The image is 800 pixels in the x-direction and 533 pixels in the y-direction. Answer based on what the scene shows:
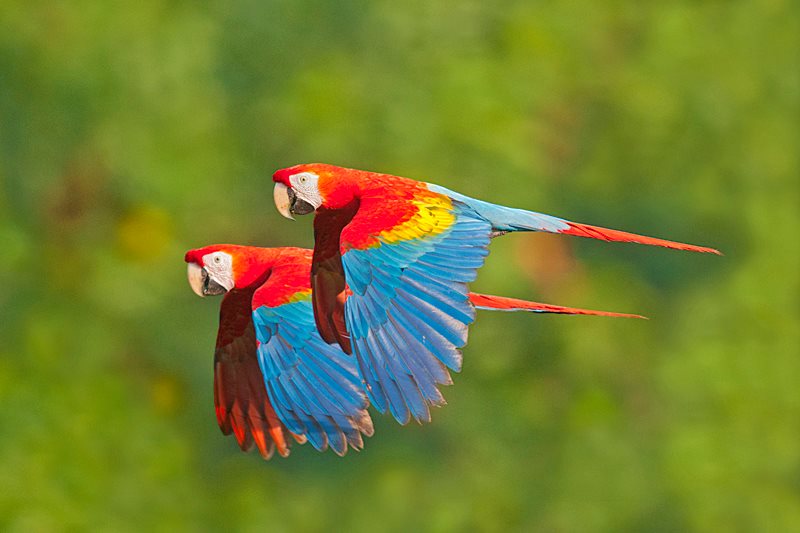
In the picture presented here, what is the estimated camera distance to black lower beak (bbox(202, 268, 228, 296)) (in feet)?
6.32

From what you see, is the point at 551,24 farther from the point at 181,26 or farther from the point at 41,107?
the point at 41,107

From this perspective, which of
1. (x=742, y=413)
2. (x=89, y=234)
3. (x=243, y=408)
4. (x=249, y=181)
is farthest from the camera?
(x=742, y=413)

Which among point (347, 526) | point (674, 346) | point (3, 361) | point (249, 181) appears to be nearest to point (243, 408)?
point (249, 181)

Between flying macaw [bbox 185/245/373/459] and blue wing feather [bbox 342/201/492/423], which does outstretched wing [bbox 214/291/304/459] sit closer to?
flying macaw [bbox 185/245/373/459]

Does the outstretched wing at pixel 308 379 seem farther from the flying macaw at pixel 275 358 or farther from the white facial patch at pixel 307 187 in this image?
the white facial patch at pixel 307 187

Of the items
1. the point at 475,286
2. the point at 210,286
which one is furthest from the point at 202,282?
the point at 475,286

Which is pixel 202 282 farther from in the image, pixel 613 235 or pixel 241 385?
pixel 613 235

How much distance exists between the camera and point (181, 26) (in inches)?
232

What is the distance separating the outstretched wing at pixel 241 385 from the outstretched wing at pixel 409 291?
25 centimetres

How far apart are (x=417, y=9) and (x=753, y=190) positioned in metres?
2.23

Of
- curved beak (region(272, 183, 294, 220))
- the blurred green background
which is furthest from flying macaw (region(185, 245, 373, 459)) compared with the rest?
the blurred green background

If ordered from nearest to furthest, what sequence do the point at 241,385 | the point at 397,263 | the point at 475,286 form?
the point at 397,263 → the point at 241,385 → the point at 475,286

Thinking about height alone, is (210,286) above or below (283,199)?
below

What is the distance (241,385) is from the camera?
2039mm
